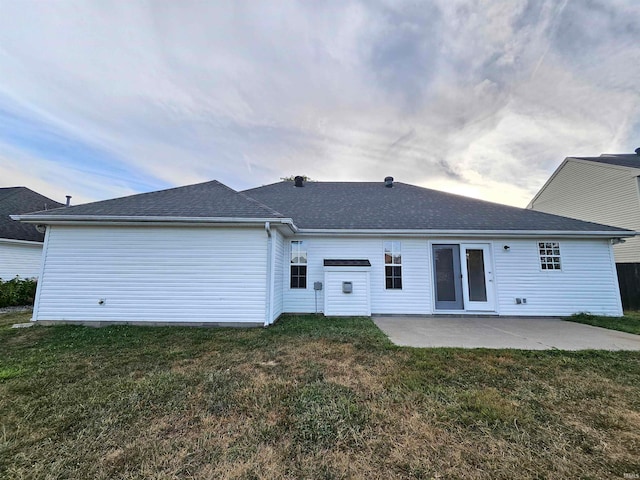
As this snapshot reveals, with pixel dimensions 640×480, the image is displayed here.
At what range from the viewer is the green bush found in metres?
9.07

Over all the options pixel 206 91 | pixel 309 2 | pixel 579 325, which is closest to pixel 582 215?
pixel 579 325

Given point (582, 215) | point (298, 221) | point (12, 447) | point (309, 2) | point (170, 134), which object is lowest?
point (12, 447)

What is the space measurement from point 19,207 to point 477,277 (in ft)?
64.6

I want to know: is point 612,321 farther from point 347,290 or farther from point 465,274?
point 347,290

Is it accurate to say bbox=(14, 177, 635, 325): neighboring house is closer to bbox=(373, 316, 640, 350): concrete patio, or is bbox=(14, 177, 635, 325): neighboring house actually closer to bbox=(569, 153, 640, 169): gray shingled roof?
bbox=(373, 316, 640, 350): concrete patio

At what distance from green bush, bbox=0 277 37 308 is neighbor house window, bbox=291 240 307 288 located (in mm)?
10445

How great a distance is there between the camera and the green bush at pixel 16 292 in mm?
9070

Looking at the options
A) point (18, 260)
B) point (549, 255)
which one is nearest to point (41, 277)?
point (18, 260)

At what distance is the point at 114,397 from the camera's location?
279cm

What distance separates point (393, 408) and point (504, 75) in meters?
9.69

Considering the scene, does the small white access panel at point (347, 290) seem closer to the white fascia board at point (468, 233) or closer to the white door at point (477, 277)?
the white fascia board at point (468, 233)

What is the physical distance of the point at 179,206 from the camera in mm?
6695

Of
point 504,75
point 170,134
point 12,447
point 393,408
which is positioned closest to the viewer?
point 12,447

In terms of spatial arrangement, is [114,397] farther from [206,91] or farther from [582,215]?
[582,215]
